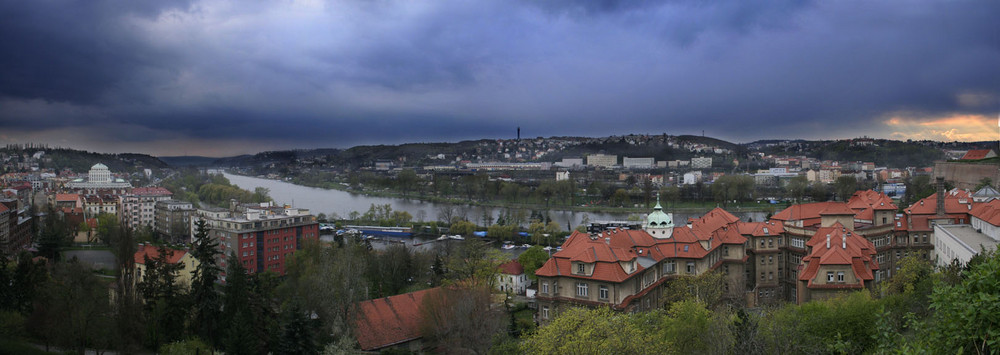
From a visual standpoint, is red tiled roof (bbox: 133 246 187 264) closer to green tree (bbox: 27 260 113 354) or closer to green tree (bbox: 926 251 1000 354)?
green tree (bbox: 27 260 113 354)

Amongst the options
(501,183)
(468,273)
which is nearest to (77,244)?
(468,273)

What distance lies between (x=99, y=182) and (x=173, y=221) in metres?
10.1

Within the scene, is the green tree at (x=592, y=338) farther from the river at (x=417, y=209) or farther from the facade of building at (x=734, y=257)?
the river at (x=417, y=209)

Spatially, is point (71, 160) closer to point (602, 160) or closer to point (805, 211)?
point (805, 211)

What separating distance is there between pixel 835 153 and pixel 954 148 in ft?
43.9

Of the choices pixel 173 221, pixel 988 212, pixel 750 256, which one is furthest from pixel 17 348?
pixel 988 212

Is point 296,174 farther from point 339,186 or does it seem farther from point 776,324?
point 776,324

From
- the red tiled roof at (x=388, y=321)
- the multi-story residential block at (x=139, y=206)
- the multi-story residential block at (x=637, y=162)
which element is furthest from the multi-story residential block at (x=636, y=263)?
the multi-story residential block at (x=637, y=162)

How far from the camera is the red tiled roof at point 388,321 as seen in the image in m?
10.9

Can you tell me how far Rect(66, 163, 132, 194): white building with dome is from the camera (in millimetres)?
29142

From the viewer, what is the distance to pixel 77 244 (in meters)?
21.5

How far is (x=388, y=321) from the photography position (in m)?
11.4

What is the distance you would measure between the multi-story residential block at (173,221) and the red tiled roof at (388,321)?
55.4 feet

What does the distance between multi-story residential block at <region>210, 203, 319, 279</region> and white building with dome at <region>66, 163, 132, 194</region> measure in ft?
39.5
